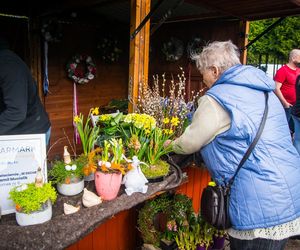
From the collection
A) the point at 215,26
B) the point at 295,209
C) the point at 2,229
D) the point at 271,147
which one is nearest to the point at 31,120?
the point at 2,229

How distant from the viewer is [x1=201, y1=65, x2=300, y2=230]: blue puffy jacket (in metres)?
1.54

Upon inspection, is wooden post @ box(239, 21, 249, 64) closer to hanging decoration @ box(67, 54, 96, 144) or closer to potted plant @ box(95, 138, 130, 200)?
hanging decoration @ box(67, 54, 96, 144)

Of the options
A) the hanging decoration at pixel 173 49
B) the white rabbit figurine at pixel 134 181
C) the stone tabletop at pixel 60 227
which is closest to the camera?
the stone tabletop at pixel 60 227

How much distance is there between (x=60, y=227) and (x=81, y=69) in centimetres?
485

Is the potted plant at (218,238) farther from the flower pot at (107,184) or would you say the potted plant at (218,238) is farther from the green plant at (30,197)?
the green plant at (30,197)

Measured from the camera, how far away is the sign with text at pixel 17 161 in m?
1.49

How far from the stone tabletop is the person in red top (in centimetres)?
357

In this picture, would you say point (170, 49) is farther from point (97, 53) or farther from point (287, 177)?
point (287, 177)

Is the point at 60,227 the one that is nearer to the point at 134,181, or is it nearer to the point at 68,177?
the point at 68,177

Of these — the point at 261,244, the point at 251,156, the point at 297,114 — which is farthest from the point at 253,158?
the point at 297,114

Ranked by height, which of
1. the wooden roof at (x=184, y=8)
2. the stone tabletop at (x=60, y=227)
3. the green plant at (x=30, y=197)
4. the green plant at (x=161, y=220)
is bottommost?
the green plant at (x=161, y=220)

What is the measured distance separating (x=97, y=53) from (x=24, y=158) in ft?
16.1

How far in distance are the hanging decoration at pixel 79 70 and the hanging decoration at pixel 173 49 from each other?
4.82 feet

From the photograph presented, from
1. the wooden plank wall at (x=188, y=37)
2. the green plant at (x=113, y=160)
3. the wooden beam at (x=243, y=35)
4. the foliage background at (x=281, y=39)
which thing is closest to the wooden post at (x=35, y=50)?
the wooden plank wall at (x=188, y=37)
